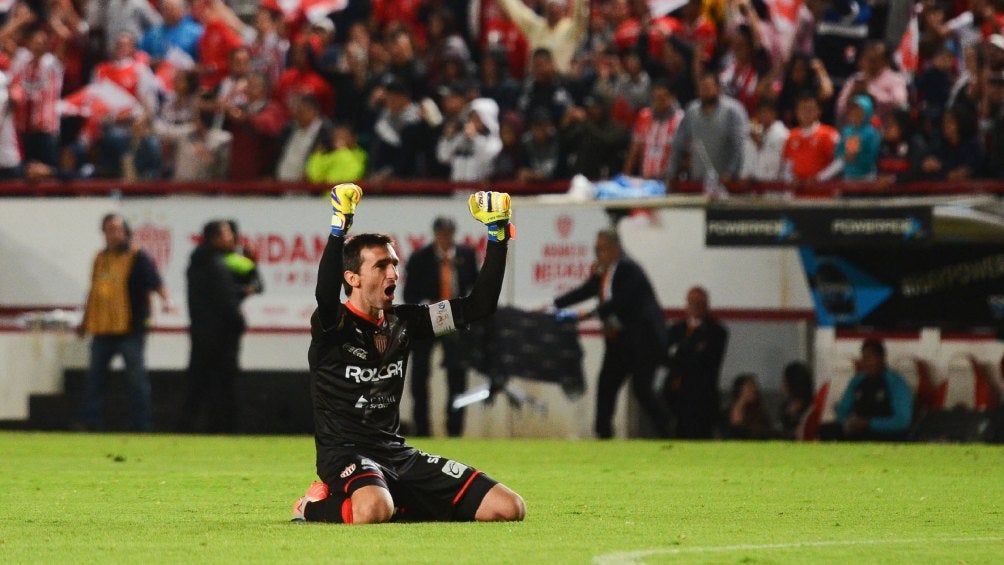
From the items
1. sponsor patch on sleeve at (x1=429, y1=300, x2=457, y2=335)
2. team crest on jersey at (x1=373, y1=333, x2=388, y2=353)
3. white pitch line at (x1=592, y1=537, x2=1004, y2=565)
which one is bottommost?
white pitch line at (x1=592, y1=537, x2=1004, y2=565)

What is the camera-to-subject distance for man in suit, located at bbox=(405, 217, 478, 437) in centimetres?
1853

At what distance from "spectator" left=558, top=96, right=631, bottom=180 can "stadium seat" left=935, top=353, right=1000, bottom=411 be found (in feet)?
13.4

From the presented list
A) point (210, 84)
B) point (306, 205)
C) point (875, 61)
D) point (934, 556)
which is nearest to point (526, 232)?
point (306, 205)

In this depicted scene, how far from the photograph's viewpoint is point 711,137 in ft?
60.3

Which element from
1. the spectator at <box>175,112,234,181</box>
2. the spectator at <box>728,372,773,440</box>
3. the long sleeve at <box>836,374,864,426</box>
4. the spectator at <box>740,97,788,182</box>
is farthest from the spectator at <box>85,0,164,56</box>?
the long sleeve at <box>836,374,864,426</box>

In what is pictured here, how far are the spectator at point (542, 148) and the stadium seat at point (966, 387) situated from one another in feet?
15.0

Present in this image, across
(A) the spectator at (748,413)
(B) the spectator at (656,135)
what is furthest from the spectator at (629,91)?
(A) the spectator at (748,413)

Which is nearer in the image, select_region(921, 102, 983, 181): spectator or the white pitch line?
the white pitch line

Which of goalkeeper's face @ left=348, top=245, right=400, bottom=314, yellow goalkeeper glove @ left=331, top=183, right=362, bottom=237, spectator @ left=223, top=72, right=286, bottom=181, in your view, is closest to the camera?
yellow goalkeeper glove @ left=331, top=183, right=362, bottom=237

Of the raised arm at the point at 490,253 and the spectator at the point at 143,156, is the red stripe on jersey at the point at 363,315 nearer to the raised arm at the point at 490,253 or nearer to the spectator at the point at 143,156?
the raised arm at the point at 490,253

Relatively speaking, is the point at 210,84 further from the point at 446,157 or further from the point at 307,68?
the point at 446,157

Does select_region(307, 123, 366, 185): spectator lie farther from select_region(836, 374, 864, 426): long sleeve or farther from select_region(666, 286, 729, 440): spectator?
select_region(836, 374, 864, 426): long sleeve

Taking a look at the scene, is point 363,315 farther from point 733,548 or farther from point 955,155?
point 955,155

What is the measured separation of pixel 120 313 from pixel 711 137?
6458 millimetres
